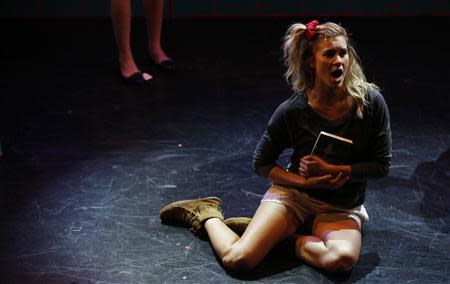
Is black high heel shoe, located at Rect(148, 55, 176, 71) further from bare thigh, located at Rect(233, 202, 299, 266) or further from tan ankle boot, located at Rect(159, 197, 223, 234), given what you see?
bare thigh, located at Rect(233, 202, 299, 266)

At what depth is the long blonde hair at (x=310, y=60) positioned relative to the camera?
214cm

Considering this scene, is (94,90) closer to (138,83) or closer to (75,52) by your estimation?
(138,83)

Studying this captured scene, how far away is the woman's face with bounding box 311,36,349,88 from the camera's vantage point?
212 cm

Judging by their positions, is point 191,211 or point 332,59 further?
point 191,211

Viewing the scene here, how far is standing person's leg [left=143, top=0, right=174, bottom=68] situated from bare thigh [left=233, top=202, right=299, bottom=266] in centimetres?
186

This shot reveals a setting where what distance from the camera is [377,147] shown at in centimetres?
217

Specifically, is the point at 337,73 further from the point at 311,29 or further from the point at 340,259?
the point at 340,259

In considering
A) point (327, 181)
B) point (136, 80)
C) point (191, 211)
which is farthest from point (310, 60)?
point (136, 80)

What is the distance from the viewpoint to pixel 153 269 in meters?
2.18

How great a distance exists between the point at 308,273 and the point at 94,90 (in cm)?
192

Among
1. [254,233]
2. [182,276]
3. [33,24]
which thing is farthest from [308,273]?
[33,24]

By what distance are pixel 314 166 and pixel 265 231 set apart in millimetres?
263

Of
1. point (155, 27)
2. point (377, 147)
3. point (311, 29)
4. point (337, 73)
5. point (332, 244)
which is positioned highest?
point (311, 29)

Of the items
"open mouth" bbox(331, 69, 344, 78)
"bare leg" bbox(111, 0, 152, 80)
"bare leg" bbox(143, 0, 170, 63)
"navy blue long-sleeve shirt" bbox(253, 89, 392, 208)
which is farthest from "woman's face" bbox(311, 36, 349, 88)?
"bare leg" bbox(143, 0, 170, 63)
